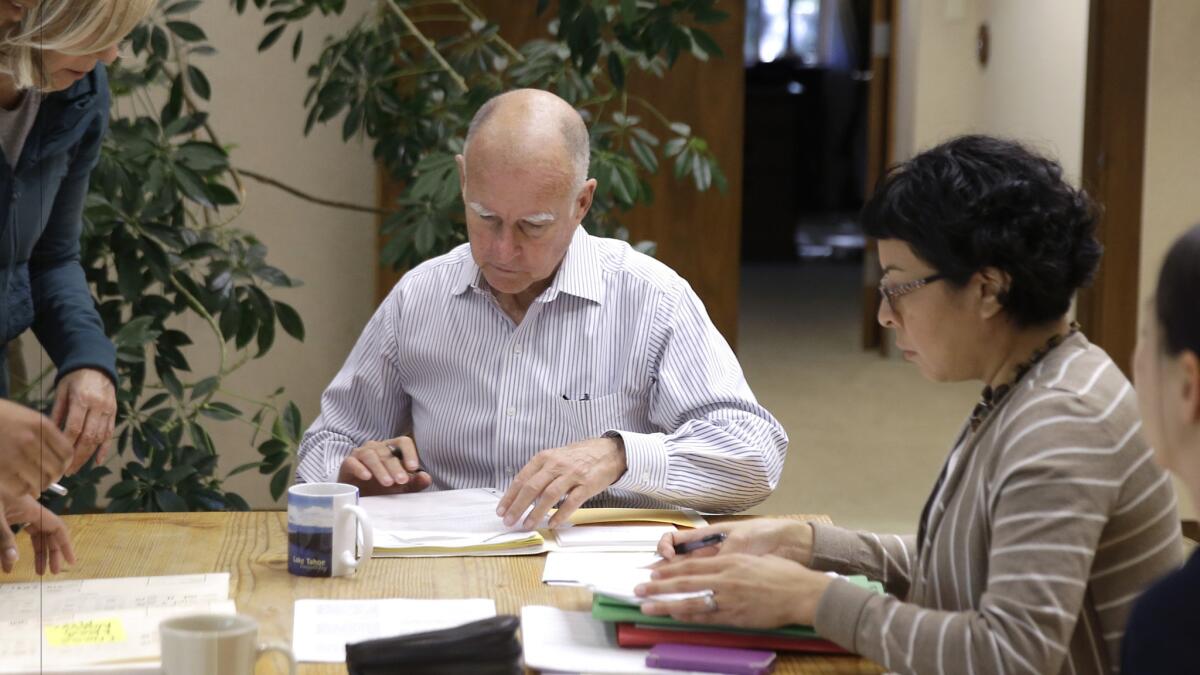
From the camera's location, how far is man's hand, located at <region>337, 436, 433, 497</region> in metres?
1.94

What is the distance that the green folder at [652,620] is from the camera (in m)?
1.41

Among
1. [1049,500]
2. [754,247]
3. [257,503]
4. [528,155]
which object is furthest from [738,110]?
[754,247]

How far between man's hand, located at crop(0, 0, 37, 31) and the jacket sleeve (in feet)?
0.84

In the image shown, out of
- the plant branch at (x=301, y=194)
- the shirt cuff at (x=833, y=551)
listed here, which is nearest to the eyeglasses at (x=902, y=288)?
the shirt cuff at (x=833, y=551)

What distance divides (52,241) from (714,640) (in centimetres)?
77

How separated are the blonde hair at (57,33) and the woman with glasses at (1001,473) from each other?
30.0 inches

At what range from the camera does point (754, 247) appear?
10609mm

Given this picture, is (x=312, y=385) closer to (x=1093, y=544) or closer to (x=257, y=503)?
(x=257, y=503)

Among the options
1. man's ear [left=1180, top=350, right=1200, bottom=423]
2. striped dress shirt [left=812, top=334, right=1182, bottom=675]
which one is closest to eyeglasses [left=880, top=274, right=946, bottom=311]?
striped dress shirt [left=812, top=334, right=1182, bottom=675]

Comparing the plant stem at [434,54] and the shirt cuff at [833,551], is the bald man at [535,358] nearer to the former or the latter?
the shirt cuff at [833,551]

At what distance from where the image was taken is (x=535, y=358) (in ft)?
7.28

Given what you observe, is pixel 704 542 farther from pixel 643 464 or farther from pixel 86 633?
pixel 86 633

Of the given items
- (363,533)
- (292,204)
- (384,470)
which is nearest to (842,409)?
(292,204)

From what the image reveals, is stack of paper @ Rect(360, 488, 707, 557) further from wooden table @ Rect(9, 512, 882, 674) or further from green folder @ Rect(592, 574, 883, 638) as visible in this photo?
green folder @ Rect(592, 574, 883, 638)
